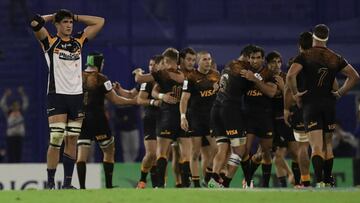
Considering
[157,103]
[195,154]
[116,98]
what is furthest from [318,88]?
[157,103]

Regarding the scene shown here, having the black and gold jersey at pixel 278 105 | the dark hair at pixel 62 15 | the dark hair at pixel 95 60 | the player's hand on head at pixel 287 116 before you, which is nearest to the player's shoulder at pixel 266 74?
the player's hand on head at pixel 287 116

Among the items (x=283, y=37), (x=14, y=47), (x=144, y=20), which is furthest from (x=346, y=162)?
(x=14, y=47)

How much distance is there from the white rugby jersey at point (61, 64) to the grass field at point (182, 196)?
1.98 m

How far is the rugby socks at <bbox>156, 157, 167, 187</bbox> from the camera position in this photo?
2119 cm

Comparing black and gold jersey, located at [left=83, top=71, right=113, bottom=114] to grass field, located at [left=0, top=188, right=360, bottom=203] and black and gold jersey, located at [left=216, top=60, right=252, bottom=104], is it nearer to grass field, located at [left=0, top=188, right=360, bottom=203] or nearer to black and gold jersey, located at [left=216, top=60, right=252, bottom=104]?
black and gold jersey, located at [left=216, top=60, right=252, bottom=104]

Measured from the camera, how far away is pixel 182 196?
587 inches

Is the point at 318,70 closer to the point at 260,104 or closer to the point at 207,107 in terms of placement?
the point at 260,104

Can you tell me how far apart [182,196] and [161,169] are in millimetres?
6472

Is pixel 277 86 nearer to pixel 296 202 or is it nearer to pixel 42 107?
pixel 296 202

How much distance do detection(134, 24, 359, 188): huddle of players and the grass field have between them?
2454 millimetres

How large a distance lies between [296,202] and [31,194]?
369 cm

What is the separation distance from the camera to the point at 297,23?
3147 cm

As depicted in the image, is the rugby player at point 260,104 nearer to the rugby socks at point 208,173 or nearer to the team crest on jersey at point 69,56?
the rugby socks at point 208,173

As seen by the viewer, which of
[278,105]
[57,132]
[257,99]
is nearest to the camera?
[57,132]
